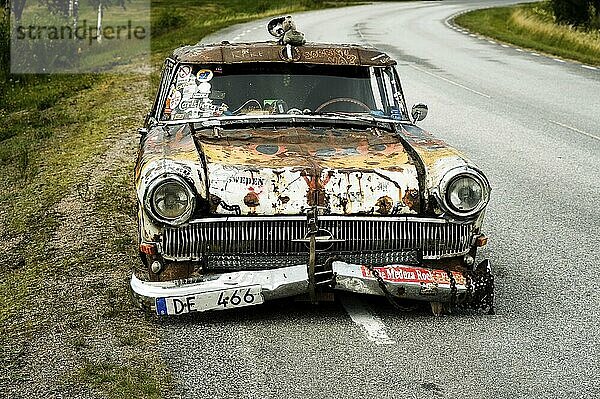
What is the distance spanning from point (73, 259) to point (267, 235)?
6.99 ft

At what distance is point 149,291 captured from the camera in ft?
18.8

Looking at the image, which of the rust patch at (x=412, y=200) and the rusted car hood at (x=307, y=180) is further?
the rust patch at (x=412, y=200)

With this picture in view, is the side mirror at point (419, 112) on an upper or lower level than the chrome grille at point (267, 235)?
upper

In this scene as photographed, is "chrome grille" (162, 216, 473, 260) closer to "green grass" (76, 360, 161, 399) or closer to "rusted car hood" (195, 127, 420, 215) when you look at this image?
"rusted car hood" (195, 127, 420, 215)

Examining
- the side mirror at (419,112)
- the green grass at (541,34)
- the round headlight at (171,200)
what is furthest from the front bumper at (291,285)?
the green grass at (541,34)

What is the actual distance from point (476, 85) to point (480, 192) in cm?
1428

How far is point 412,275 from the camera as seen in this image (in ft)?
19.1

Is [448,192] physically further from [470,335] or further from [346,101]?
[346,101]

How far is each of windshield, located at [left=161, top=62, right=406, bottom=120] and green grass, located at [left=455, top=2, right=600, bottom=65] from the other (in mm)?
19018

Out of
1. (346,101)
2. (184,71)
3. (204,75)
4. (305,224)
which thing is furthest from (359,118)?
(305,224)

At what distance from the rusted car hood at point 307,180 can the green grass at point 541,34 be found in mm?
20301

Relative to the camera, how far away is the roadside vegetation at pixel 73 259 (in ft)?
16.9

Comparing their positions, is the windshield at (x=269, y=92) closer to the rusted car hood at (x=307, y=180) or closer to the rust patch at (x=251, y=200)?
the rusted car hood at (x=307, y=180)

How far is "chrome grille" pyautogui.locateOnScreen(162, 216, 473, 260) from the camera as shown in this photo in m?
5.80
